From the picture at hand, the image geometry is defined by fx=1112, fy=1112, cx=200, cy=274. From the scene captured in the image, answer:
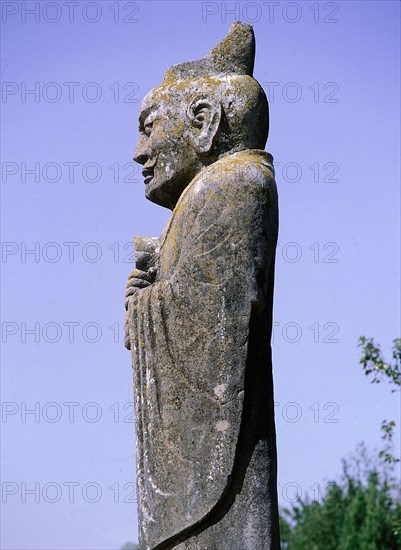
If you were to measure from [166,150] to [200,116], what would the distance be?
14.3 inches

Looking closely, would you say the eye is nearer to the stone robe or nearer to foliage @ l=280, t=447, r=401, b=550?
the stone robe

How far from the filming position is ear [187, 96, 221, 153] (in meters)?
7.78

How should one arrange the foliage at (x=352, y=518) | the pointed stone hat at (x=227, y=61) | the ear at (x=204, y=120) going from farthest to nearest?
the foliage at (x=352, y=518) → the pointed stone hat at (x=227, y=61) → the ear at (x=204, y=120)

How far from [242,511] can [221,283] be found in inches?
57.9

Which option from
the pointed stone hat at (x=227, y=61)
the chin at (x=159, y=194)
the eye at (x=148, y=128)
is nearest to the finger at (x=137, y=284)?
the chin at (x=159, y=194)

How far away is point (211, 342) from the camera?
23.8ft

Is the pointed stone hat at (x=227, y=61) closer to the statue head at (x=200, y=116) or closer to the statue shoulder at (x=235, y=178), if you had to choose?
the statue head at (x=200, y=116)

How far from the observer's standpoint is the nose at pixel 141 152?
8.18 meters

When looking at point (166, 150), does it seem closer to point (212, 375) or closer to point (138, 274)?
point (138, 274)

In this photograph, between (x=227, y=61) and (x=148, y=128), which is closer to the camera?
(x=227, y=61)

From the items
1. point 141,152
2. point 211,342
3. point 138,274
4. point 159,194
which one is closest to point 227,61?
point 141,152

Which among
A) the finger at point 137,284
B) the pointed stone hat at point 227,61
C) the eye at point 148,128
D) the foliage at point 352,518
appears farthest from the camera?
the foliage at point 352,518

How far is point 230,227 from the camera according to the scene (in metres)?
7.34

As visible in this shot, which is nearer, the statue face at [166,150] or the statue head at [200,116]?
the statue head at [200,116]
